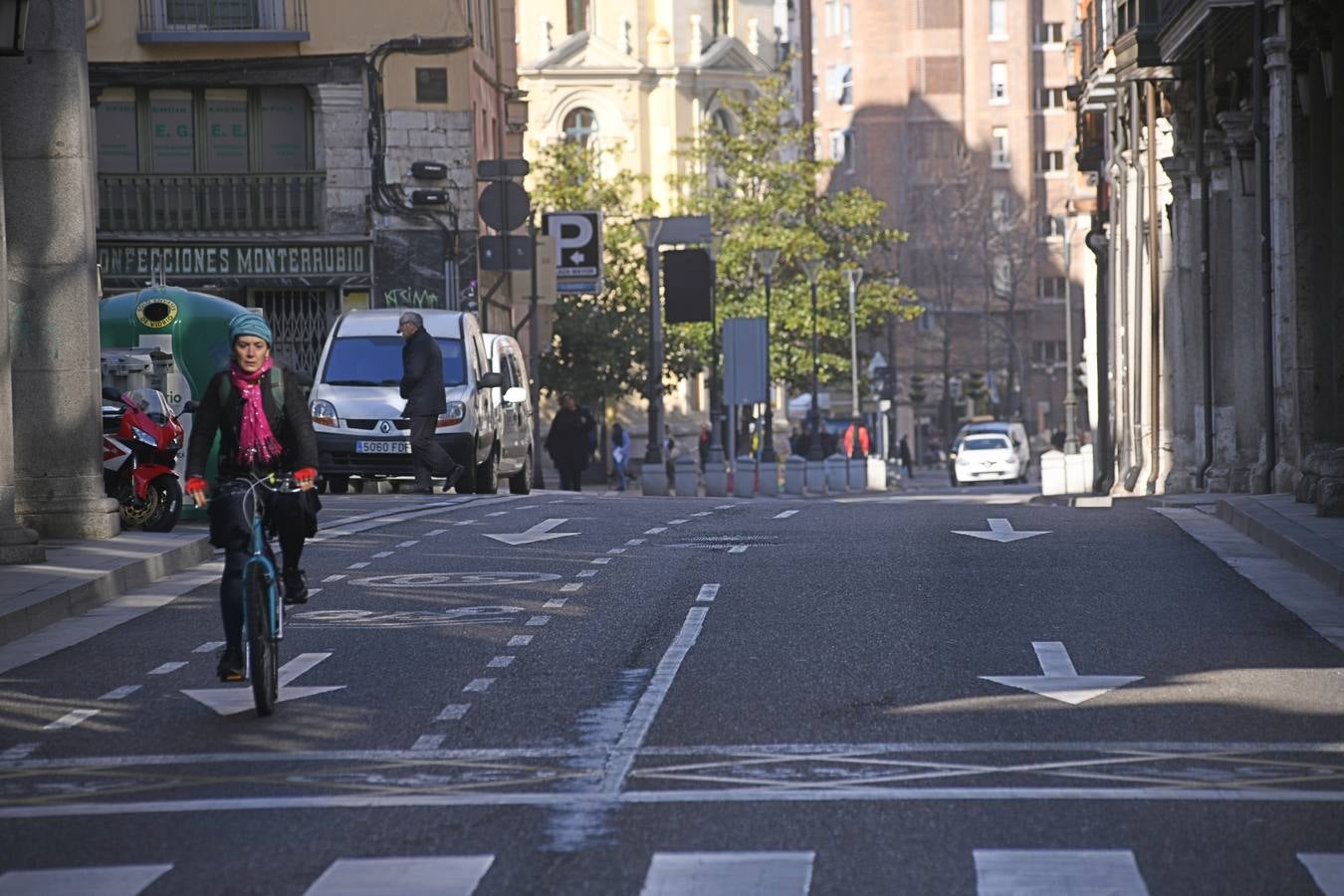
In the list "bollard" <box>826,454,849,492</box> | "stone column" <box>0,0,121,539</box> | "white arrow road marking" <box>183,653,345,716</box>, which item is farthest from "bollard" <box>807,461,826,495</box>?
"white arrow road marking" <box>183,653,345,716</box>

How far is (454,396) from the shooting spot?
3012 centimetres

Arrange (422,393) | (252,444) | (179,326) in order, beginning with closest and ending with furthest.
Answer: (252,444)
(179,326)
(422,393)

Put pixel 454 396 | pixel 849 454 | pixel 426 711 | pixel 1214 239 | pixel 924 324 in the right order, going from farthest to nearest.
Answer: pixel 924 324 → pixel 849 454 → pixel 1214 239 → pixel 454 396 → pixel 426 711

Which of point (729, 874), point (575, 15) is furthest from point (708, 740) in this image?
point (575, 15)

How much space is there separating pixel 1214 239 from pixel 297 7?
1944cm

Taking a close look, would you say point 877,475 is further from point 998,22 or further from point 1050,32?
point 1050,32

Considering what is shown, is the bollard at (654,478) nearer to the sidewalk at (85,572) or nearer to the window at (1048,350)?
the sidewalk at (85,572)

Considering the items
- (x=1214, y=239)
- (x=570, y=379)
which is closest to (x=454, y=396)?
(x=1214, y=239)

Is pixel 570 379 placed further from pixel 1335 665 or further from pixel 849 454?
pixel 1335 665

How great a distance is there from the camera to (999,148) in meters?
125

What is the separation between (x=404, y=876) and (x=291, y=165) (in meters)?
41.8

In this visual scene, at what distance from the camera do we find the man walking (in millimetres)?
27094

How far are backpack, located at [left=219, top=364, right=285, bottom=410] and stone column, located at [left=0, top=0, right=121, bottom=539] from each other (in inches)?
335

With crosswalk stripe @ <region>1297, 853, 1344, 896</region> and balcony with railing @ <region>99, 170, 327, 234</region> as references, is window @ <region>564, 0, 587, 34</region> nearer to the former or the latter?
balcony with railing @ <region>99, 170, 327, 234</region>
